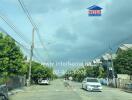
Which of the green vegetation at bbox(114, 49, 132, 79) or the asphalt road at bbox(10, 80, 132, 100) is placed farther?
the green vegetation at bbox(114, 49, 132, 79)

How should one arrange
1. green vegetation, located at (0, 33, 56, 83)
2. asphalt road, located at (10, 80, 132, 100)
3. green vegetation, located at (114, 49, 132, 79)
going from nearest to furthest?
asphalt road, located at (10, 80, 132, 100)
green vegetation, located at (0, 33, 56, 83)
green vegetation, located at (114, 49, 132, 79)

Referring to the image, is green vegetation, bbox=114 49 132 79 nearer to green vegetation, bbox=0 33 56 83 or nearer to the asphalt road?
the asphalt road

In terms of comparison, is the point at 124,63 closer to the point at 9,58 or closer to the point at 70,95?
the point at 9,58

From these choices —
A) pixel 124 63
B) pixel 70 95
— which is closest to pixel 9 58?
pixel 70 95

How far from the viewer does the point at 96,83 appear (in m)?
46.7

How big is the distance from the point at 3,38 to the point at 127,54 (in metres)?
43.7

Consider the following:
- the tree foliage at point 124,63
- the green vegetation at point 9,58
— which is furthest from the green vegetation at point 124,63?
the green vegetation at point 9,58

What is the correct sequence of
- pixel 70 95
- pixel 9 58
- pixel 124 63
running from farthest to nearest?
pixel 124 63 → pixel 9 58 → pixel 70 95

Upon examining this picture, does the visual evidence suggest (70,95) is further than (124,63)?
No

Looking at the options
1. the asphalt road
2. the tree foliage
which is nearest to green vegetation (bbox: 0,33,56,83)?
the asphalt road

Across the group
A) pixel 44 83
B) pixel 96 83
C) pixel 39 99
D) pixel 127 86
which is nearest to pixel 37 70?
pixel 44 83

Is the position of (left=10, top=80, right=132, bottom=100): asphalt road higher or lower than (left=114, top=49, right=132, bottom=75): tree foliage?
lower

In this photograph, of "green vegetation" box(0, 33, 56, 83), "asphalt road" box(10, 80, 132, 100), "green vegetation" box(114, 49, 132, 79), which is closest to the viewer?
"asphalt road" box(10, 80, 132, 100)

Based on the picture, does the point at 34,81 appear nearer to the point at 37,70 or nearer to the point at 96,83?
the point at 37,70
